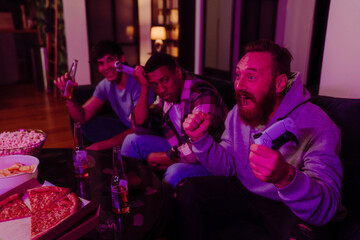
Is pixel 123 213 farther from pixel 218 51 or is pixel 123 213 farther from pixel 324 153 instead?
pixel 218 51

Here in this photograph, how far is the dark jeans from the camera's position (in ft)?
3.74

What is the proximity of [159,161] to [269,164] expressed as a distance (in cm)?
110

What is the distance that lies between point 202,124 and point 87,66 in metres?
4.13

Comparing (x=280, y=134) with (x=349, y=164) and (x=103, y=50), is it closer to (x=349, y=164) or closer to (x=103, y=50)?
(x=349, y=164)

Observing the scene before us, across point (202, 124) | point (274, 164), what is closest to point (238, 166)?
point (202, 124)

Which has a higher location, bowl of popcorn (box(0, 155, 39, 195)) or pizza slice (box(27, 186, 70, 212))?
bowl of popcorn (box(0, 155, 39, 195))

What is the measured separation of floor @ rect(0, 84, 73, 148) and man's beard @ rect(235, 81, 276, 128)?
238 centimetres

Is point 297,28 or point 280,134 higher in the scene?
point 297,28

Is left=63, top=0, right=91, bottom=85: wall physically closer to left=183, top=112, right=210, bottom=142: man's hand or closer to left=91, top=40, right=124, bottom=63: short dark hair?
left=91, top=40, right=124, bottom=63: short dark hair

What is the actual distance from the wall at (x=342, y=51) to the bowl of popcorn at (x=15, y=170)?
1.48m

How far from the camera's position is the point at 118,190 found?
43.0 inches

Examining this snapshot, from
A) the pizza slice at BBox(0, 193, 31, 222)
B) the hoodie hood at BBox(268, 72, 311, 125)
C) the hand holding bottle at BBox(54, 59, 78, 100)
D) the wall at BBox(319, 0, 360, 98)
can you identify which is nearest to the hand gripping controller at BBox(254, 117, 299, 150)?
the hoodie hood at BBox(268, 72, 311, 125)

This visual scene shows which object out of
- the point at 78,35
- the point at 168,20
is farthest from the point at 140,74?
the point at 168,20

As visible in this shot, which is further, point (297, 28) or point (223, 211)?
point (297, 28)
